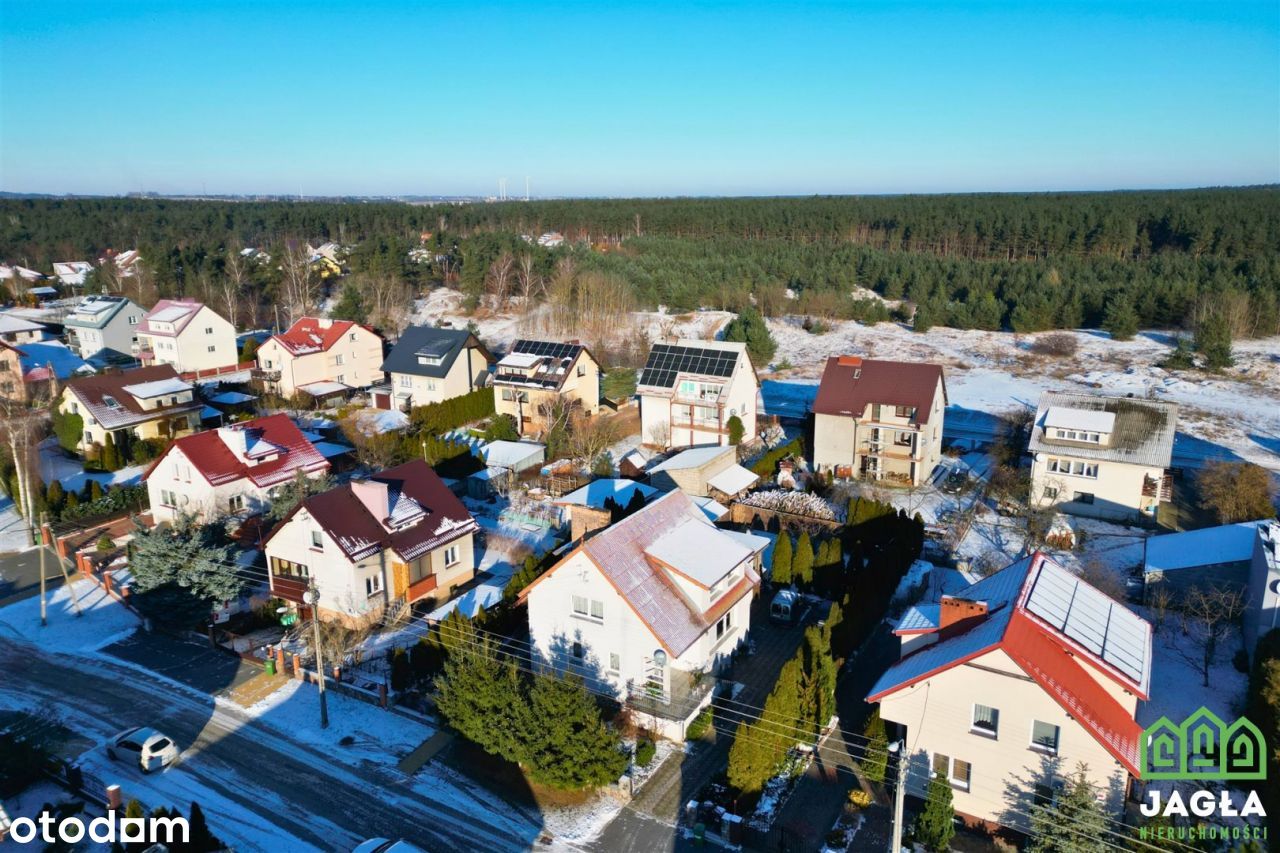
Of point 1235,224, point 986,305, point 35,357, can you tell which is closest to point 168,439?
point 35,357

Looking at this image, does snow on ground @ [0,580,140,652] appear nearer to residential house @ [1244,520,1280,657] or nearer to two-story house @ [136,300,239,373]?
two-story house @ [136,300,239,373]

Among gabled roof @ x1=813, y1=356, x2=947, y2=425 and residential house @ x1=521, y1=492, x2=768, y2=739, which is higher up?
gabled roof @ x1=813, y1=356, x2=947, y2=425

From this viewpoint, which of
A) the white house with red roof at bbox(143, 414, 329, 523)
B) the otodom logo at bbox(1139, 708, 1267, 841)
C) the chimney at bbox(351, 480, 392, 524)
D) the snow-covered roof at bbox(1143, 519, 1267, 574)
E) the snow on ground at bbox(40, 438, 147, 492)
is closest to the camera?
the otodom logo at bbox(1139, 708, 1267, 841)

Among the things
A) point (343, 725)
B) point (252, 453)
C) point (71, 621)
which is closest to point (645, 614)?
point (343, 725)

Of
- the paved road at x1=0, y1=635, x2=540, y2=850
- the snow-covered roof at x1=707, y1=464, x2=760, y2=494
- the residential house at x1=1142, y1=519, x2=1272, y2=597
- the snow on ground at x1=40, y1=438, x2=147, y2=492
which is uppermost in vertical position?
the residential house at x1=1142, y1=519, x2=1272, y2=597

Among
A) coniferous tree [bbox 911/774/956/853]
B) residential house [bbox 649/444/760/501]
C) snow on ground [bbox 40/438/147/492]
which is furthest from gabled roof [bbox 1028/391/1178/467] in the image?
snow on ground [bbox 40/438/147/492]

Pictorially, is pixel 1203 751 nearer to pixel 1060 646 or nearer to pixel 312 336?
pixel 1060 646

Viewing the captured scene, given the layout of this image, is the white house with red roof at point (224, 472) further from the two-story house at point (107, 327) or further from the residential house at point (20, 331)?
the residential house at point (20, 331)
